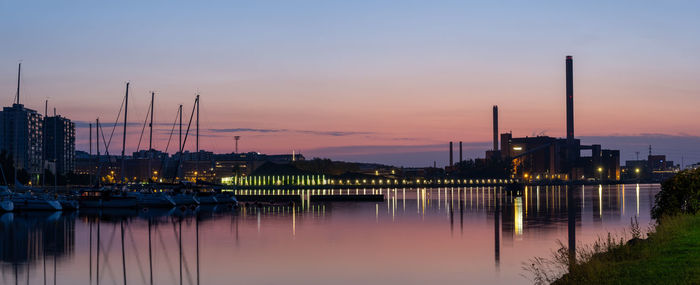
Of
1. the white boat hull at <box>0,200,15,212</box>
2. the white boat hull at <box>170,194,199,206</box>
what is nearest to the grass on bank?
the white boat hull at <box>0,200,15,212</box>

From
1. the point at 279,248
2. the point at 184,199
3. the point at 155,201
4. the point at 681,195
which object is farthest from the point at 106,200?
the point at 681,195

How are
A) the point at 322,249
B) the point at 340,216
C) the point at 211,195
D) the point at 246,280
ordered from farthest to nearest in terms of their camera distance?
the point at 211,195
the point at 340,216
the point at 322,249
the point at 246,280

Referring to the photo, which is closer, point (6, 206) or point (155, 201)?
point (6, 206)

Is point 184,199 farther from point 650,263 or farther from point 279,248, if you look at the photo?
point 650,263

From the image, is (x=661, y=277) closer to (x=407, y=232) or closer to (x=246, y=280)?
(x=246, y=280)

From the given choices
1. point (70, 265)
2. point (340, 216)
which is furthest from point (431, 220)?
point (70, 265)

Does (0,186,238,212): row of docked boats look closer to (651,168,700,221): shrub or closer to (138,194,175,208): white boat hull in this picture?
(138,194,175,208): white boat hull

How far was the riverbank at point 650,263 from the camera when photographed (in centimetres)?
2031

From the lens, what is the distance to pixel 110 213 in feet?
286

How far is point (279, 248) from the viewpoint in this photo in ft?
155

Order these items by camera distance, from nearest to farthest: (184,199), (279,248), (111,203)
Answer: (279,248), (111,203), (184,199)

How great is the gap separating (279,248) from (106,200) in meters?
53.1

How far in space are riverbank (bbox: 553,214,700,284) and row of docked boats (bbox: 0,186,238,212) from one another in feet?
232

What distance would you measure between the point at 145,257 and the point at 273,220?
31.1 meters
